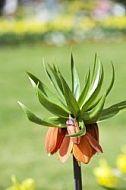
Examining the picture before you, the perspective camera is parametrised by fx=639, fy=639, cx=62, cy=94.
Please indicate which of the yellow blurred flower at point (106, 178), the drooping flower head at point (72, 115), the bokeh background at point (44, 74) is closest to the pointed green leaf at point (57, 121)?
the drooping flower head at point (72, 115)

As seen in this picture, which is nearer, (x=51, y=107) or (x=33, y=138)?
(x=51, y=107)

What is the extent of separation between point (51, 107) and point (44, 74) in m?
8.39

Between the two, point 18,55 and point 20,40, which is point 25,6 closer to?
point 20,40

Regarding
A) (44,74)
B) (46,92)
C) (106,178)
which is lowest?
(106,178)

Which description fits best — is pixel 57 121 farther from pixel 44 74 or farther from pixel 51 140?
pixel 44 74

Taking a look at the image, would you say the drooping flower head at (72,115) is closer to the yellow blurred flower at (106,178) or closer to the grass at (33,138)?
the grass at (33,138)

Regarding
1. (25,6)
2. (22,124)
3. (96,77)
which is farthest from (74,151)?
(25,6)

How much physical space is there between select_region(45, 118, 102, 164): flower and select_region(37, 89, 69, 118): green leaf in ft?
0.06

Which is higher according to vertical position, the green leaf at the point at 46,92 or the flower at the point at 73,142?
the green leaf at the point at 46,92

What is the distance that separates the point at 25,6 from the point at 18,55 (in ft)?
49.7

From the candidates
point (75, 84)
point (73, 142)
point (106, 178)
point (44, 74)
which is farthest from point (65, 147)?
point (44, 74)

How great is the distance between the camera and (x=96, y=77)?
1.09 m

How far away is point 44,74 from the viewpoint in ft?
30.9

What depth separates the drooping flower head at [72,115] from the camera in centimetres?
104
